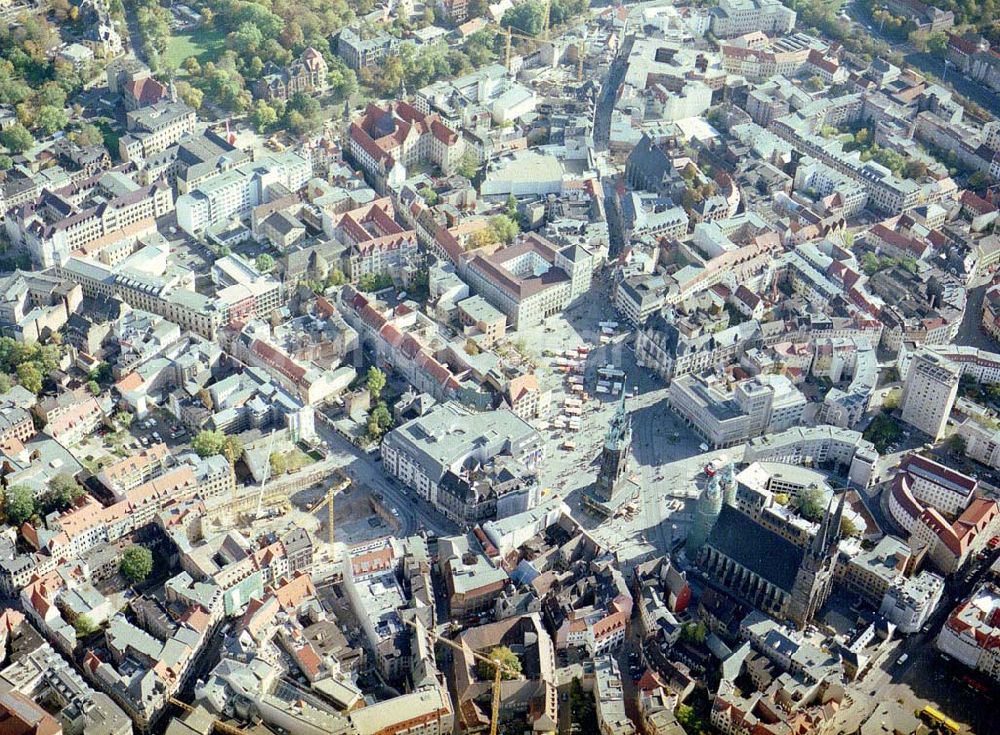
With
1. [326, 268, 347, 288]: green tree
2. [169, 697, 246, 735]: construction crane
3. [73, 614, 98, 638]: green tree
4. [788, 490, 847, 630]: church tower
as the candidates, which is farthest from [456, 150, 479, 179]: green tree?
[169, 697, 246, 735]: construction crane

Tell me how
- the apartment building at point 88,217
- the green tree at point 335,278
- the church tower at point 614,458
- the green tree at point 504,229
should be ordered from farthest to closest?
the green tree at point 504,229 < the green tree at point 335,278 < the apartment building at point 88,217 < the church tower at point 614,458

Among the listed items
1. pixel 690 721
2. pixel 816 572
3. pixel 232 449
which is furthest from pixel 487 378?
pixel 690 721

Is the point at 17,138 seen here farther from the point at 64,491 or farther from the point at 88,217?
the point at 64,491

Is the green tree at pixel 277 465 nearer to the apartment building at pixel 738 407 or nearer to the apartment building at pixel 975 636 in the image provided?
the apartment building at pixel 738 407

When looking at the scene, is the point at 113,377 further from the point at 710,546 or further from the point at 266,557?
the point at 710,546

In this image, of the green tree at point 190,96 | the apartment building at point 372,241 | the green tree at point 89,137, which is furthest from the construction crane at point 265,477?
the green tree at point 190,96

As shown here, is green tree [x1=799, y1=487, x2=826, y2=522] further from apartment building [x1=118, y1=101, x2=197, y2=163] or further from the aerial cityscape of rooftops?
apartment building [x1=118, y1=101, x2=197, y2=163]
